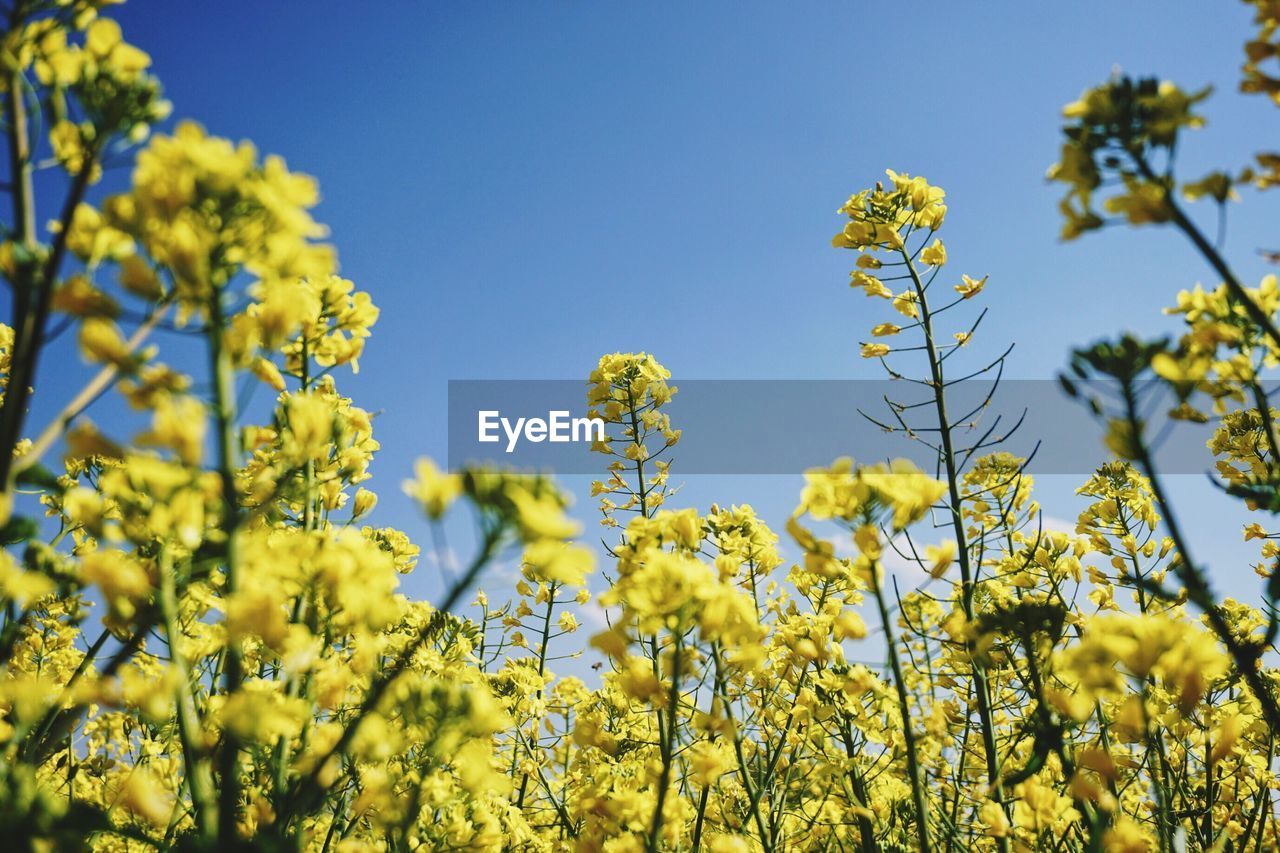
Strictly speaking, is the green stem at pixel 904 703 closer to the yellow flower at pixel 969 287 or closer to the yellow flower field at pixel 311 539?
the yellow flower field at pixel 311 539

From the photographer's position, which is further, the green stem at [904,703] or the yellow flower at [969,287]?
the yellow flower at [969,287]

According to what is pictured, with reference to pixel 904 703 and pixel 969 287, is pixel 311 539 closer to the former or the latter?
pixel 904 703

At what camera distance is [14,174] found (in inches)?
52.8

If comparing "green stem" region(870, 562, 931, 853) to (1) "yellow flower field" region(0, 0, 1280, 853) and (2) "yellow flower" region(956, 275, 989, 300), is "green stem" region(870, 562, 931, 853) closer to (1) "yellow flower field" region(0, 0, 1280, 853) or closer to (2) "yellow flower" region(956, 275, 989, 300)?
(1) "yellow flower field" region(0, 0, 1280, 853)

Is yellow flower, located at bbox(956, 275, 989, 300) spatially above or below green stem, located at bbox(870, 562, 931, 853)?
above

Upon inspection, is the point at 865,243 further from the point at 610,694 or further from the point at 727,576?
the point at 610,694

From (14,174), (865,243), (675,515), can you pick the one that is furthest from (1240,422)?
(14,174)

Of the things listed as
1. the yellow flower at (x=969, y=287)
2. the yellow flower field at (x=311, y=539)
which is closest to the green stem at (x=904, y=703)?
the yellow flower field at (x=311, y=539)

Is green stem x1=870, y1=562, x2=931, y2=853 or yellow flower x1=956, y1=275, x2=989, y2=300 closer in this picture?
green stem x1=870, y1=562, x2=931, y2=853

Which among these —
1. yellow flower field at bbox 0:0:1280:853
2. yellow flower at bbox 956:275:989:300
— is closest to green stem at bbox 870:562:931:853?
yellow flower field at bbox 0:0:1280:853

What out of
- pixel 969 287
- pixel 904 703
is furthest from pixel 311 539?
pixel 969 287

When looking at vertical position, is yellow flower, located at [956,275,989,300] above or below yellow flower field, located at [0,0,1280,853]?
above

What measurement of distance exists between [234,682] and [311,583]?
212 mm

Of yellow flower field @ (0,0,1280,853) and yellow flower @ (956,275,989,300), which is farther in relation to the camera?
yellow flower @ (956,275,989,300)
